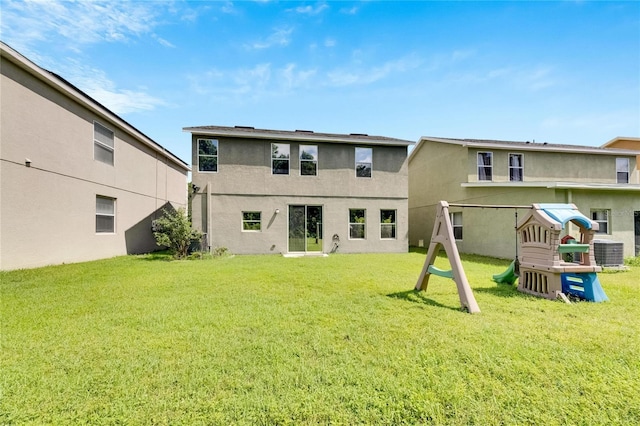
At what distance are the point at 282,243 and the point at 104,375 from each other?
34.8 feet

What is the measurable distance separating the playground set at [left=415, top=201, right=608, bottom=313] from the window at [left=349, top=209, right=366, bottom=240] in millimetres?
7974

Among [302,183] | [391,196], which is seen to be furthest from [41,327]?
[391,196]

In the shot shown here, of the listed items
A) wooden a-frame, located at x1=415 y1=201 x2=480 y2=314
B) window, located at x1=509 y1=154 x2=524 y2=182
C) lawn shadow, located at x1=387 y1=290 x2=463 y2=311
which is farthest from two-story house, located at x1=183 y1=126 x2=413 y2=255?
wooden a-frame, located at x1=415 y1=201 x2=480 y2=314

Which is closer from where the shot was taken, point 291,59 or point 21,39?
point 21,39

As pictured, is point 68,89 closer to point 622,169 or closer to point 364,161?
point 364,161

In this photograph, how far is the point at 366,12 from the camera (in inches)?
381

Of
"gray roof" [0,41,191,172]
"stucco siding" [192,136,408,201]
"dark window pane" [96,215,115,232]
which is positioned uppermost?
"gray roof" [0,41,191,172]

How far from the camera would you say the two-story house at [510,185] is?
11922mm

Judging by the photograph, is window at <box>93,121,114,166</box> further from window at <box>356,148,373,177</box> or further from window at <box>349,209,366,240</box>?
window at <box>356,148,373,177</box>

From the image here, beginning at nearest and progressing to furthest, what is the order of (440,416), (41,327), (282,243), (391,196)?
(440,416)
(41,327)
(282,243)
(391,196)

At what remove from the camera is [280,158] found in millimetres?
13734

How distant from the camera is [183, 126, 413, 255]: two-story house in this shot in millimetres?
13008

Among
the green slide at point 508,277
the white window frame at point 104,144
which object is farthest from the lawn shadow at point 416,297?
the white window frame at point 104,144

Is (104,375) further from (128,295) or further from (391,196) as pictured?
(391,196)
